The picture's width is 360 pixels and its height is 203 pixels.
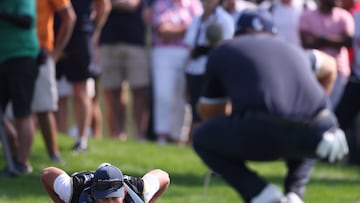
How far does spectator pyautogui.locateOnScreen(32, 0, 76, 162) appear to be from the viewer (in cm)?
1214

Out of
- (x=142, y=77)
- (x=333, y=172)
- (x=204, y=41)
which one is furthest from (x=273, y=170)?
(x=142, y=77)

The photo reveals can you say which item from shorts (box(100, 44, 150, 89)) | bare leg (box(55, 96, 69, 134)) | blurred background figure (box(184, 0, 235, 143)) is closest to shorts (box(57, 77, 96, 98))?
bare leg (box(55, 96, 69, 134))

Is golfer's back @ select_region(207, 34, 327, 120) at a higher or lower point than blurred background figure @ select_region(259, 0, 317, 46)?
higher

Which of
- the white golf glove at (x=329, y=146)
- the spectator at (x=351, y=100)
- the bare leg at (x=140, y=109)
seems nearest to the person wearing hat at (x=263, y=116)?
the white golf glove at (x=329, y=146)

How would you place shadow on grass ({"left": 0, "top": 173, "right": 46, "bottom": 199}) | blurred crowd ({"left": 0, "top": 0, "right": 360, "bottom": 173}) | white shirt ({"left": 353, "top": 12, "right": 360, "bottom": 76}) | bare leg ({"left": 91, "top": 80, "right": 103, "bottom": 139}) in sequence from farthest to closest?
bare leg ({"left": 91, "top": 80, "right": 103, "bottom": 139}) < white shirt ({"left": 353, "top": 12, "right": 360, "bottom": 76}) < blurred crowd ({"left": 0, "top": 0, "right": 360, "bottom": 173}) < shadow on grass ({"left": 0, "top": 173, "right": 46, "bottom": 199})

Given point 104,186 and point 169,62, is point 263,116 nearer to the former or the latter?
point 104,186

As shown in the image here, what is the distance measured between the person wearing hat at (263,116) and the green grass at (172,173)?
6.58ft

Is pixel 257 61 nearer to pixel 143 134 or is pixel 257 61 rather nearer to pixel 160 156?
pixel 160 156

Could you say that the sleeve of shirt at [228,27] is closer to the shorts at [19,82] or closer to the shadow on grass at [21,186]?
the shorts at [19,82]

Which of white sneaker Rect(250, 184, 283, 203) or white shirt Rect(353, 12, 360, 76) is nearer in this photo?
white sneaker Rect(250, 184, 283, 203)

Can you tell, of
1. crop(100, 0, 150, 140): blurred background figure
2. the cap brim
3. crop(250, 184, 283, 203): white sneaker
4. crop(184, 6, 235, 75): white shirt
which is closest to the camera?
the cap brim

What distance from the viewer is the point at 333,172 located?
1348 cm

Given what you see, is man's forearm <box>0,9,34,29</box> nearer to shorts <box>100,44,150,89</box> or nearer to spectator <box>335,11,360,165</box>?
shorts <box>100,44,150,89</box>

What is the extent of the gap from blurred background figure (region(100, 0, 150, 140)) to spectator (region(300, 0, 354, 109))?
2140 mm
